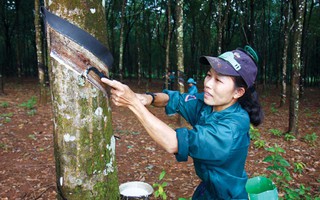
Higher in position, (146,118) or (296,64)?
(296,64)

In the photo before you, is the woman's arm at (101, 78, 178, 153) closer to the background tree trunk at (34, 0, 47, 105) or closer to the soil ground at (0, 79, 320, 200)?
the soil ground at (0, 79, 320, 200)

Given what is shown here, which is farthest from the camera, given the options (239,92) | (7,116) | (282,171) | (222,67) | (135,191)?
(7,116)

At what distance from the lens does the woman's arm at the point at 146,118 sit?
1.52m

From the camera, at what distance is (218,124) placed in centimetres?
162

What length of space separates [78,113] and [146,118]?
0.46 m

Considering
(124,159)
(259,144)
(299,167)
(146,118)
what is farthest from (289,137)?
(146,118)

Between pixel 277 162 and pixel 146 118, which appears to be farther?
pixel 277 162

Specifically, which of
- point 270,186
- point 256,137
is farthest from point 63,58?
point 256,137

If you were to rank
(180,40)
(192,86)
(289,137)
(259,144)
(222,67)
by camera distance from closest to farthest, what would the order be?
(222,67) → (259,144) → (289,137) → (180,40) → (192,86)

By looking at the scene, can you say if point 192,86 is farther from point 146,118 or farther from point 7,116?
point 146,118

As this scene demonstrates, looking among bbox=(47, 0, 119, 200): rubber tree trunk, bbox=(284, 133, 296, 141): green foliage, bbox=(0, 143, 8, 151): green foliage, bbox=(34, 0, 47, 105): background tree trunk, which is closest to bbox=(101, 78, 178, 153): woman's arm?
bbox=(47, 0, 119, 200): rubber tree trunk

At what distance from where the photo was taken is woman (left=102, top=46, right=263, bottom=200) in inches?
60.2

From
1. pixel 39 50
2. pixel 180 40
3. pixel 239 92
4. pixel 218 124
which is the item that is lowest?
pixel 218 124

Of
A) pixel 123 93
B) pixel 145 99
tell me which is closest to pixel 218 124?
pixel 123 93
